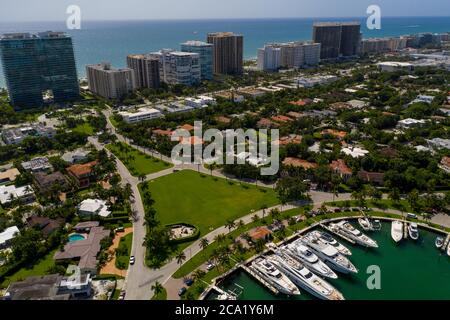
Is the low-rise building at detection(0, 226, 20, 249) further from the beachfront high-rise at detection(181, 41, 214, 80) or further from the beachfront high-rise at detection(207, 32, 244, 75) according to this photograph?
the beachfront high-rise at detection(207, 32, 244, 75)

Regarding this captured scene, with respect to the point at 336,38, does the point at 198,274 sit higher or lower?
lower

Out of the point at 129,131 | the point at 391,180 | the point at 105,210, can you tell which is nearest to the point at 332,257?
the point at 391,180

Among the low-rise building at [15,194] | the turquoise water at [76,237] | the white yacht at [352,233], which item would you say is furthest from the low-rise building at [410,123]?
the low-rise building at [15,194]

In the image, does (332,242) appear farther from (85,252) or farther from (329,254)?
(85,252)

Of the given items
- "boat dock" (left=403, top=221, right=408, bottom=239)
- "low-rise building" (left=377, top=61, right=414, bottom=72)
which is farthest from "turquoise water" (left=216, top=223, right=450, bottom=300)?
"low-rise building" (left=377, top=61, right=414, bottom=72)

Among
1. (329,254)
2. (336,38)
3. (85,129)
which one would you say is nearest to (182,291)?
(329,254)

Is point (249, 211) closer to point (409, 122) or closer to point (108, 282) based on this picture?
point (108, 282)
